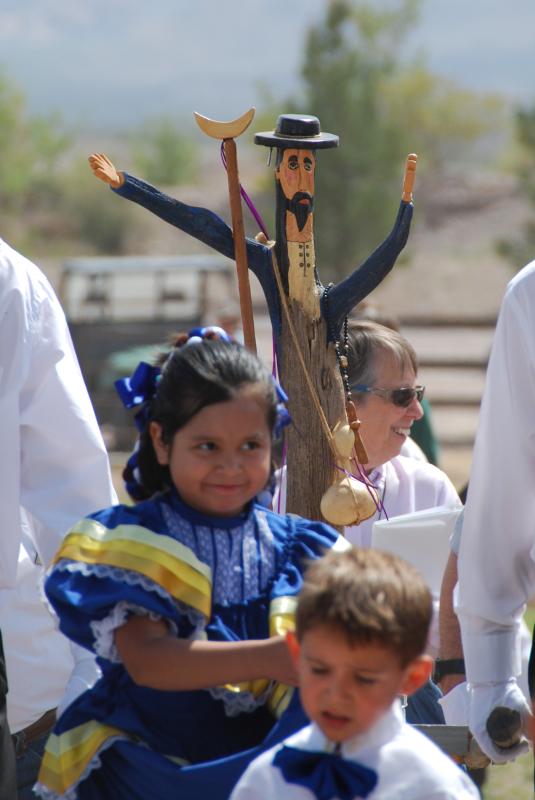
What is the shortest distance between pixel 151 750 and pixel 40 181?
132 feet

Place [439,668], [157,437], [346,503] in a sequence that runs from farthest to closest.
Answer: [439,668]
[346,503]
[157,437]

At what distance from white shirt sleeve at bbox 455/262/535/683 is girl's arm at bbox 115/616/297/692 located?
0.66 meters

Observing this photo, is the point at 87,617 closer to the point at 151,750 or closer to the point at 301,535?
the point at 151,750

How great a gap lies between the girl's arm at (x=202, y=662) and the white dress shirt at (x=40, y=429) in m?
0.62

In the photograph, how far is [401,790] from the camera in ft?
3.97

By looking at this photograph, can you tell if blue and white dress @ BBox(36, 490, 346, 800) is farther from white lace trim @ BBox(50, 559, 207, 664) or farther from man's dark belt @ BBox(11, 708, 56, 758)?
man's dark belt @ BBox(11, 708, 56, 758)

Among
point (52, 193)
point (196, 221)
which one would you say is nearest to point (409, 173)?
point (196, 221)

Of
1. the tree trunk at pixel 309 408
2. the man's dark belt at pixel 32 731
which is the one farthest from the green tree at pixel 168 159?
the man's dark belt at pixel 32 731

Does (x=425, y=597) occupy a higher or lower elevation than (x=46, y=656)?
higher

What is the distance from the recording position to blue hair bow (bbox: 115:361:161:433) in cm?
160

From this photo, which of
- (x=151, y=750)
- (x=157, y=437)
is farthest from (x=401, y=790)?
(x=157, y=437)

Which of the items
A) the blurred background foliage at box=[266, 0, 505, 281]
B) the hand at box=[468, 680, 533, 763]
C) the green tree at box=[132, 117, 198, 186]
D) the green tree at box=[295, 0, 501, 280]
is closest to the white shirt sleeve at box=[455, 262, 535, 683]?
the hand at box=[468, 680, 533, 763]

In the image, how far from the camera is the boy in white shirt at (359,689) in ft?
3.92

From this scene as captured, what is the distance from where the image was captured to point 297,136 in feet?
7.47
